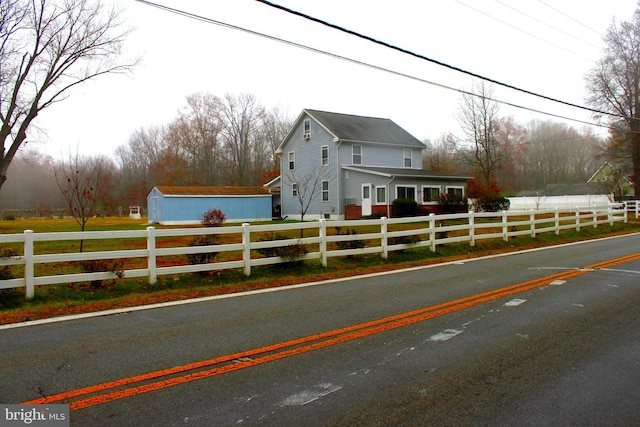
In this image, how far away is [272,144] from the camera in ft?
185

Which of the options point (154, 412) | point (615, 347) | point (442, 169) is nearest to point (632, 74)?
point (442, 169)

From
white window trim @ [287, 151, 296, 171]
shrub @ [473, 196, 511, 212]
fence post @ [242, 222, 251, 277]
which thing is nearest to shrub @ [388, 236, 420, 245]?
fence post @ [242, 222, 251, 277]

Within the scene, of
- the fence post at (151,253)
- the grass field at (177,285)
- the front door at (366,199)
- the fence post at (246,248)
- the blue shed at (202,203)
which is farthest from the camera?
the blue shed at (202,203)

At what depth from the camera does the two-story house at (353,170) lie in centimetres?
2988

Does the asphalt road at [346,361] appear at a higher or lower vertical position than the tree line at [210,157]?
lower

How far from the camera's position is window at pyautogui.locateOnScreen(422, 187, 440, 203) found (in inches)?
1224

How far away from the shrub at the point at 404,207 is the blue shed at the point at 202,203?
13151 mm

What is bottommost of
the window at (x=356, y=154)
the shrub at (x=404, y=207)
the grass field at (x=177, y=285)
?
the grass field at (x=177, y=285)

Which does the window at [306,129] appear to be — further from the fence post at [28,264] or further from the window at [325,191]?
the fence post at [28,264]

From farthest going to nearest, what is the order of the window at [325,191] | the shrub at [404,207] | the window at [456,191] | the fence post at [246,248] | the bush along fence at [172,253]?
the window at [325,191] → the window at [456,191] → the shrub at [404,207] → the fence post at [246,248] → the bush along fence at [172,253]

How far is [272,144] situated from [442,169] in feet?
69.6

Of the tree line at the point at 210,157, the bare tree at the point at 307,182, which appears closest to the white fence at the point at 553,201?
the tree line at the point at 210,157

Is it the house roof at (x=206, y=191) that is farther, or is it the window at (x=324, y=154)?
the house roof at (x=206, y=191)

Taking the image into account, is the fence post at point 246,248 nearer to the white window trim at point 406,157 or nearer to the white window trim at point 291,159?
the white window trim at point 291,159
